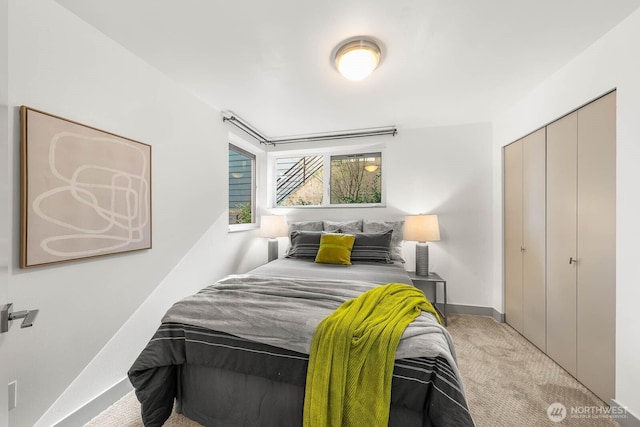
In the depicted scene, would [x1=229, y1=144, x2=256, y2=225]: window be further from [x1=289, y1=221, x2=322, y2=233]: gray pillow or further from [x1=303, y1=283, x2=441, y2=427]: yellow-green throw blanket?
[x1=303, y1=283, x2=441, y2=427]: yellow-green throw blanket

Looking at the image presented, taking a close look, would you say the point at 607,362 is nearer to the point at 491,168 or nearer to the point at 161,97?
the point at 491,168

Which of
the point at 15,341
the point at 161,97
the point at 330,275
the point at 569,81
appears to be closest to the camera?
the point at 15,341

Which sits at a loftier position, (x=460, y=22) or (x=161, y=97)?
(x=460, y=22)

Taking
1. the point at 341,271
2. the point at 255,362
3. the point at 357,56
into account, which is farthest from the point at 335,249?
the point at 357,56

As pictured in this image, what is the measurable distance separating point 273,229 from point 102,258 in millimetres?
1997

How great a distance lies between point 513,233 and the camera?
2711mm

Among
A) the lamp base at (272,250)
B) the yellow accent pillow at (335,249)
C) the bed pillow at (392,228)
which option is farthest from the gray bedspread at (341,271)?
the lamp base at (272,250)

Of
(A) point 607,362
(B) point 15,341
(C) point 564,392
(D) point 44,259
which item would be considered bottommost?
(C) point 564,392

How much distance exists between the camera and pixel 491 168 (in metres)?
3.08

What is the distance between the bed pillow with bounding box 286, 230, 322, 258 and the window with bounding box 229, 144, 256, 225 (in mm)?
929

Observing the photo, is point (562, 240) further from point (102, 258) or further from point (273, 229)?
point (102, 258)

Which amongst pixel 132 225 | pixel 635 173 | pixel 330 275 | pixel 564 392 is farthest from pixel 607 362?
pixel 132 225

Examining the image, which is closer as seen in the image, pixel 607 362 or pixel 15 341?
pixel 15 341

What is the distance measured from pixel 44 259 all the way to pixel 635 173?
3.31 m
